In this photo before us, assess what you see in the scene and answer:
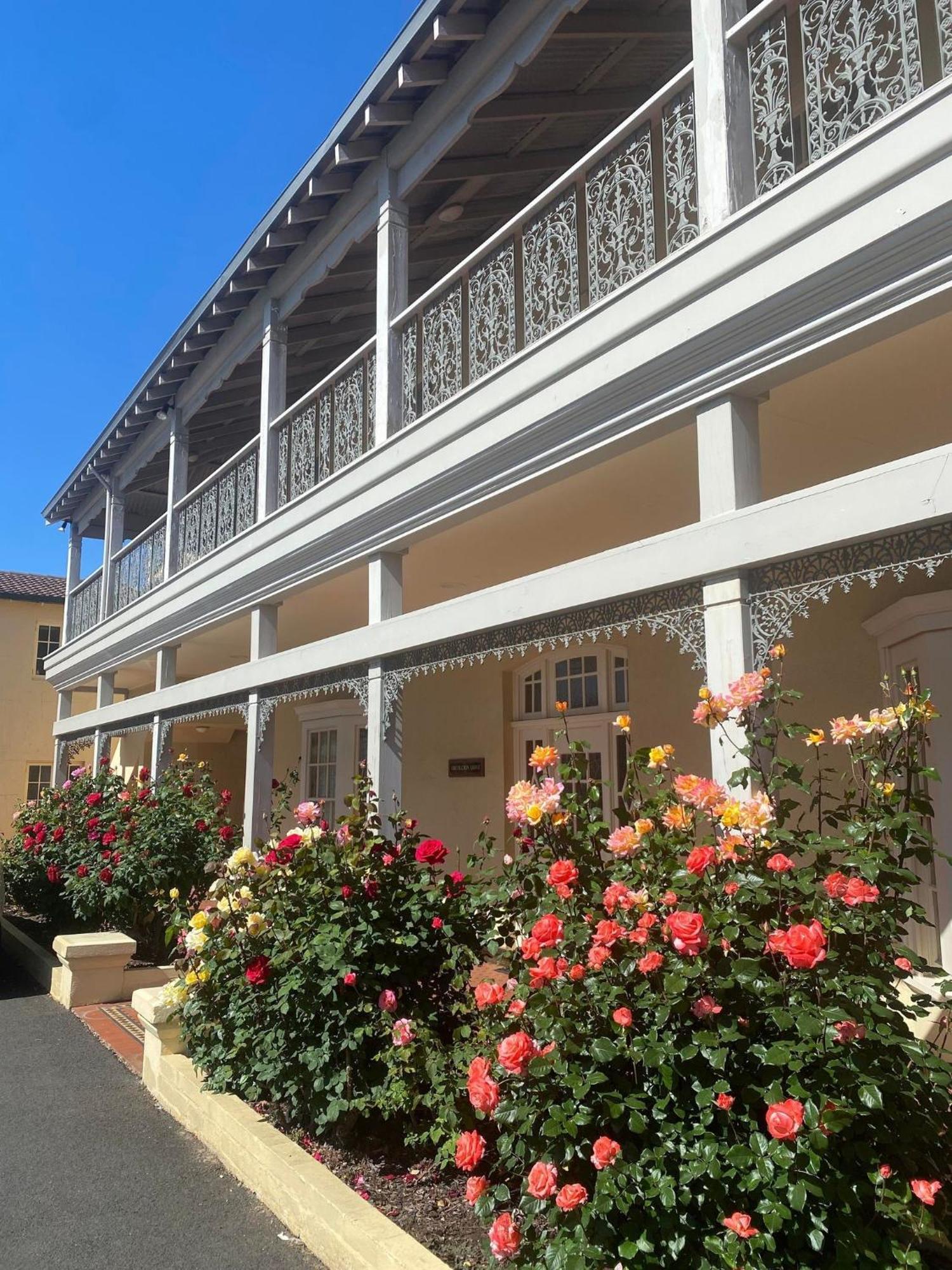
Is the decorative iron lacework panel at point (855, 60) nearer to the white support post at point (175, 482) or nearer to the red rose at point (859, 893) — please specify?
the red rose at point (859, 893)

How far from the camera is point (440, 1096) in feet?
12.4

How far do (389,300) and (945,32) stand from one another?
170 inches

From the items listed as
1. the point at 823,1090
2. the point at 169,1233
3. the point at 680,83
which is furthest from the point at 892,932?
the point at 680,83

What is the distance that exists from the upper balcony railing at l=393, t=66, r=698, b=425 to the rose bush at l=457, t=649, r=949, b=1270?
2908 millimetres

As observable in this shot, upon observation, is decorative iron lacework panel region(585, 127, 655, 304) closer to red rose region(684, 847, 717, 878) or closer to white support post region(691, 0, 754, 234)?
white support post region(691, 0, 754, 234)

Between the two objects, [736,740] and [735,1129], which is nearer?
[735,1129]

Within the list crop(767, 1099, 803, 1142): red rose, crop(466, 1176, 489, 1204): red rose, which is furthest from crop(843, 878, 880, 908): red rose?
crop(466, 1176, 489, 1204): red rose

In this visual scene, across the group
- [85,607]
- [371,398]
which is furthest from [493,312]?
[85,607]

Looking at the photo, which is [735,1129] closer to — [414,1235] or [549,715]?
[414,1235]

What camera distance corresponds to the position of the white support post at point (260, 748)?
29.0 ft

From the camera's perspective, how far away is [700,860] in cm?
Result: 282

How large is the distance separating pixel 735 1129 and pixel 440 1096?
1.50 meters

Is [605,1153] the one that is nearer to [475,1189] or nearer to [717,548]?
[475,1189]

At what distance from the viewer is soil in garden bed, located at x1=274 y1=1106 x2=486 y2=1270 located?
3389 mm
